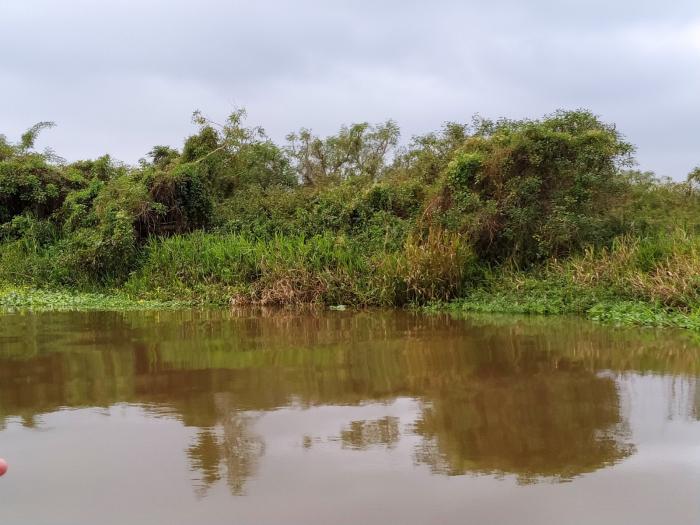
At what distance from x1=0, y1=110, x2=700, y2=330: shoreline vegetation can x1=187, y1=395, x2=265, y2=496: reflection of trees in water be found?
695 centimetres

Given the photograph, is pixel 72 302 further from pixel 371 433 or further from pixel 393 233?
pixel 371 433

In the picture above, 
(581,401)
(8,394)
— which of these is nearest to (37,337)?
(8,394)

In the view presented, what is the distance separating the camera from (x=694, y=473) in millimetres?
3873

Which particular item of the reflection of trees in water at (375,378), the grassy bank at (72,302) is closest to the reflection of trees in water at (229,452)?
the reflection of trees in water at (375,378)

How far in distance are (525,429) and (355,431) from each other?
1.23m

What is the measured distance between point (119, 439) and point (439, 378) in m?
3.07

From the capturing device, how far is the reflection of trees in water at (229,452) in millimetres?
3844

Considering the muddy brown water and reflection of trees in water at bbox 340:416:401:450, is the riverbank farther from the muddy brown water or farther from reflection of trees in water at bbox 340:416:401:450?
reflection of trees in water at bbox 340:416:401:450

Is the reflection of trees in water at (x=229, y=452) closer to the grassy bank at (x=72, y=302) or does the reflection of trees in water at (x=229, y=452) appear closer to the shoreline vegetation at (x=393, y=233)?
the shoreline vegetation at (x=393, y=233)

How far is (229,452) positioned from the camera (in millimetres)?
4297

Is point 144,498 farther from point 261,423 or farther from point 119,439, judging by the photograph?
point 261,423

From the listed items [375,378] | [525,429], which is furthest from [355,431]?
[375,378]

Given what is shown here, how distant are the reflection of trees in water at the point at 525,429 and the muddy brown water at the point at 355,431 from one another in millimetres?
19

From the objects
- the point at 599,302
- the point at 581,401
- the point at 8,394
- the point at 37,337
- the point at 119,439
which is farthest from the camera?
the point at 599,302
